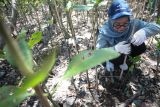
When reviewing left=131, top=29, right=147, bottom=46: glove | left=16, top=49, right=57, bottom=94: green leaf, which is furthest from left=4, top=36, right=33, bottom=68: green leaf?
left=131, top=29, right=147, bottom=46: glove

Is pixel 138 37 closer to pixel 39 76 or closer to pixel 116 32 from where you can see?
pixel 116 32

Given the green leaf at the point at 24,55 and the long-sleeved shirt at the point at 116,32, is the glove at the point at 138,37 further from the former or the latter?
the green leaf at the point at 24,55

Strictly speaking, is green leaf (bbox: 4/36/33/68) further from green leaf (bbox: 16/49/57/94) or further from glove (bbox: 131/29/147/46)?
glove (bbox: 131/29/147/46)

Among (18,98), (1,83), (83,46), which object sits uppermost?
(18,98)

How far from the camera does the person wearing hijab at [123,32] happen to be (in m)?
2.54

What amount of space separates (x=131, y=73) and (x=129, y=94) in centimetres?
32

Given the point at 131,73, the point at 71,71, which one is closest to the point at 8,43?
the point at 71,71

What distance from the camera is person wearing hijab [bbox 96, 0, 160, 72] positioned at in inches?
99.9

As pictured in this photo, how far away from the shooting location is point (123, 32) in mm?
2734

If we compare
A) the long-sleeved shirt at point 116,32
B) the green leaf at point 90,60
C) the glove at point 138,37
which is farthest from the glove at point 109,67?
the green leaf at point 90,60

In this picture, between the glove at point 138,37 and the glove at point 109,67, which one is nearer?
the glove at point 138,37

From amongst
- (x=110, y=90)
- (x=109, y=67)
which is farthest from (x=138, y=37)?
(x=110, y=90)

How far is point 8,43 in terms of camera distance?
0.34 metres

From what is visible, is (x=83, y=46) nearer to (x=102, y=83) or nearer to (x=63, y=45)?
(x=63, y=45)
